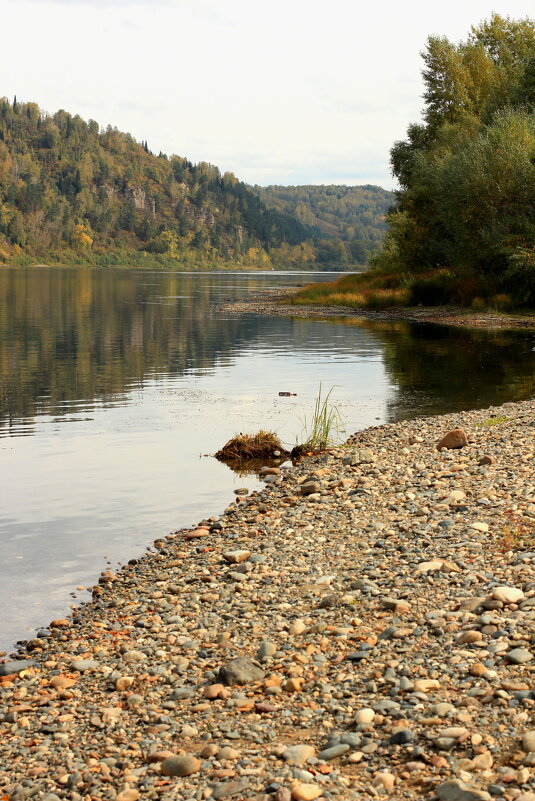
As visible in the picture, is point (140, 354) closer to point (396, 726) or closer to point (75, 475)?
point (75, 475)

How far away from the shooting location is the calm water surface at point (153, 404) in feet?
43.9

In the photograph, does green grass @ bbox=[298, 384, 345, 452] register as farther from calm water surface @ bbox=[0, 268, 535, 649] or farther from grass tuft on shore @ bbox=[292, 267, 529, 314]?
grass tuft on shore @ bbox=[292, 267, 529, 314]

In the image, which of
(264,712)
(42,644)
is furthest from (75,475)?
(264,712)

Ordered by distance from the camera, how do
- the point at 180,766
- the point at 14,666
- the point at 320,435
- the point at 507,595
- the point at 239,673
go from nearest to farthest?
the point at 180,766, the point at 239,673, the point at 507,595, the point at 14,666, the point at 320,435

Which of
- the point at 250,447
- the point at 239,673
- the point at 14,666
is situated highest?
the point at 250,447

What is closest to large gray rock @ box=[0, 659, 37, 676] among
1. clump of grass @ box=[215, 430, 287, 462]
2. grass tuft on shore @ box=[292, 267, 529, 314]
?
clump of grass @ box=[215, 430, 287, 462]

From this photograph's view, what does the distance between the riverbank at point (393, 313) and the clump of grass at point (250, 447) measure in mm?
38101

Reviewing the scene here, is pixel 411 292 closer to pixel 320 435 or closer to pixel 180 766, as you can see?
pixel 320 435

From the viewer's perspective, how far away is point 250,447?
19.7 metres

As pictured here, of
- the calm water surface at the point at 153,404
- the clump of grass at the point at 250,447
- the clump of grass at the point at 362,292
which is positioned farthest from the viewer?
the clump of grass at the point at 362,292

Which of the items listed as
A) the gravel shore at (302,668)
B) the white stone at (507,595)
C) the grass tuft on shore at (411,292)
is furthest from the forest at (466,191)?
the white stone at (507,595)

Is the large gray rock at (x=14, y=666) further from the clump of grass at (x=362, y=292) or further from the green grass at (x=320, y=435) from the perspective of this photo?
the clump of grass at (x=362, y=292)

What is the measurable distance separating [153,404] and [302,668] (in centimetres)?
1984

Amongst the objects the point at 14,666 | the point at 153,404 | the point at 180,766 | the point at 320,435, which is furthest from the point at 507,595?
the point at 153,404
